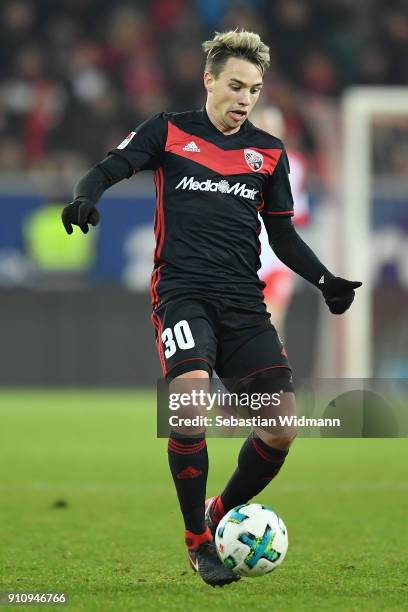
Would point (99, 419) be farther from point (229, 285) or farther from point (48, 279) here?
point (229, 285)

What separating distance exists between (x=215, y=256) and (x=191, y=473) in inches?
29.5

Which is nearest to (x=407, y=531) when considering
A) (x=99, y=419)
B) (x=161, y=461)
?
(x=161, y=461)

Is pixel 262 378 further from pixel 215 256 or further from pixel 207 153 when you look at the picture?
pixel 207 153

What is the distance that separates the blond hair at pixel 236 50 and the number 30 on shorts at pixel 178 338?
886mm

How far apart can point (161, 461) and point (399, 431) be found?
3778 mm

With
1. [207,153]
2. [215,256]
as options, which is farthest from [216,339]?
[207,153]

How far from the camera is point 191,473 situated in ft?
14.4

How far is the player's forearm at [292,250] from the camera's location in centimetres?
481

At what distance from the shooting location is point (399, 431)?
4703 millimetres

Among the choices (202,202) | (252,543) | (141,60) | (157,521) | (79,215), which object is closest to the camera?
(79,215)

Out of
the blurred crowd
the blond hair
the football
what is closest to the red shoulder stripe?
the blond hair

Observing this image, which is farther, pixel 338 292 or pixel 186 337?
pixel 338 292

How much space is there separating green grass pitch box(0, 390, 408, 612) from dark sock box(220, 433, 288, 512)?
0.29m

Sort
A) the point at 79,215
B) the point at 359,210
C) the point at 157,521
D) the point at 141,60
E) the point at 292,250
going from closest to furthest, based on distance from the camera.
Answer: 1. the point at 79,215
2. the point at 292,250
3. the point at 157,521
4. the point at 359,210
5. the point at 141,60
